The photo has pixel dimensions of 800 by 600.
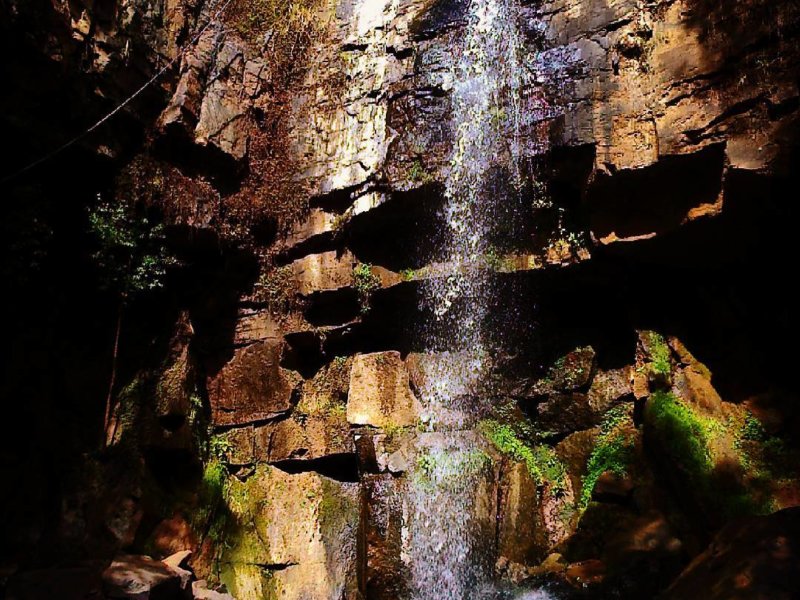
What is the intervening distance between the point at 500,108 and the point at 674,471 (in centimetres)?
549

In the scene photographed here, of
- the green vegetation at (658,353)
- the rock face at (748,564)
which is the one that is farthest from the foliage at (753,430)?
the rock face at (748,564)

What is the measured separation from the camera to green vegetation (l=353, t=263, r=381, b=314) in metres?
8.36

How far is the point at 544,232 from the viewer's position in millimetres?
7777

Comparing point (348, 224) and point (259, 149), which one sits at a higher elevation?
point (259, 149)

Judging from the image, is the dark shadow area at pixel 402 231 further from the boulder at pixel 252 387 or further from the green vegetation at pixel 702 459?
the green vegetation at pixel 702 459

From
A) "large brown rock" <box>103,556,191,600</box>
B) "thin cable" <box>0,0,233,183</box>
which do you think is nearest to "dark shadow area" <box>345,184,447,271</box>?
"thin cable" <box>0,0,233,183</box>

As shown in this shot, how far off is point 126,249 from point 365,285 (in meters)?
3.44

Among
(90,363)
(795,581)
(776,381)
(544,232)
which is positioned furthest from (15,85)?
(776,381)

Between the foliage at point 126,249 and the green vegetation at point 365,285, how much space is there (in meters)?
2.73

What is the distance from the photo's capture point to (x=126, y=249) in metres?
7.40

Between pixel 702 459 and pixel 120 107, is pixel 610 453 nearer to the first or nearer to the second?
pixel 702 459

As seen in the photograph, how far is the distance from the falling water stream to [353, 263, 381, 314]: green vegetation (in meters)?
0.84

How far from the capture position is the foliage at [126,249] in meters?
7.10

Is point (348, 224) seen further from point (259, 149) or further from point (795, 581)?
point (795, 581)
